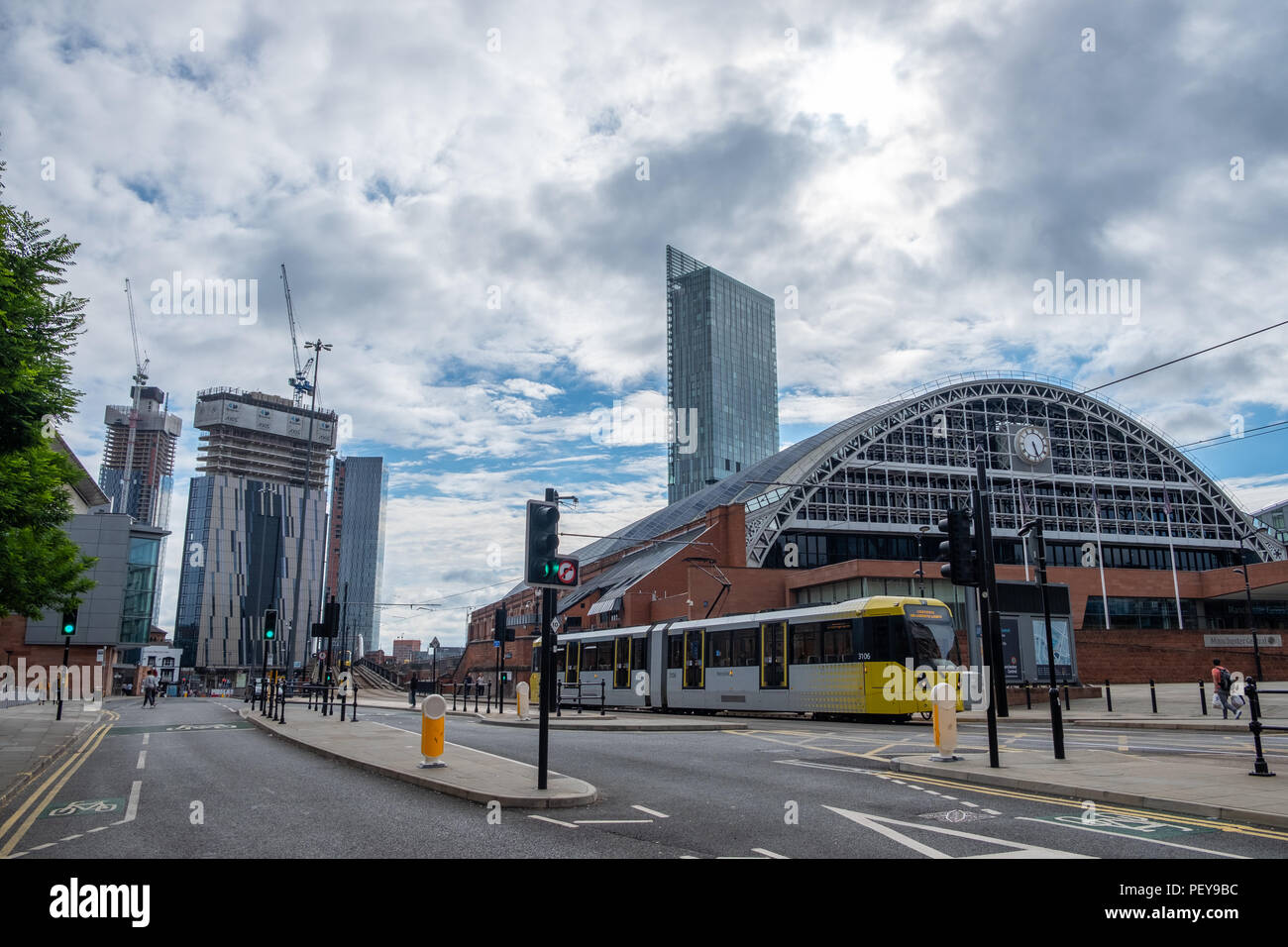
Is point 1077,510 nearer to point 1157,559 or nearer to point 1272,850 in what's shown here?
point 1157,559

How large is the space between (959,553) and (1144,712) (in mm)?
22795

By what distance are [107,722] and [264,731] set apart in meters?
8.61

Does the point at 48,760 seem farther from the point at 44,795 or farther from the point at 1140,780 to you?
the point at 1140,780

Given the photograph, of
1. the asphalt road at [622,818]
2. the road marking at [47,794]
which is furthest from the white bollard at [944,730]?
the road marking at [47,794]

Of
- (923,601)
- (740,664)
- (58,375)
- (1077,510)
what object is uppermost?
(1077,510)

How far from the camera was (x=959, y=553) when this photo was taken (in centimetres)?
1379

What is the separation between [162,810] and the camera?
10070 mm

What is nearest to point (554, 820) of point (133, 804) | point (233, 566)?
point (133, 804)

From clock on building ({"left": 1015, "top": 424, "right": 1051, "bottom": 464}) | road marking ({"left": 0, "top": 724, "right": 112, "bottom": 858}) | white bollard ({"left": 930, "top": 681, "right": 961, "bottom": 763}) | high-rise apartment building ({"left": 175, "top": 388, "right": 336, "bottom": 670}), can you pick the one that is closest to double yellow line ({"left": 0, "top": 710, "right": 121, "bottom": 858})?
road marking ({"left": 0, "top": 724, "right": 112, "bottom": 858})

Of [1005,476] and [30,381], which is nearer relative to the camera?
[30,381]

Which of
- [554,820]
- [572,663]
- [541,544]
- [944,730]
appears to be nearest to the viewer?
[554,820]

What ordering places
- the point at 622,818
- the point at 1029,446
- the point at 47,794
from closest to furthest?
the point at 622,818
the point at 47,794
the point at 1029,446

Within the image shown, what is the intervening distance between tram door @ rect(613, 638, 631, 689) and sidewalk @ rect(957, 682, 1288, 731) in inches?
565
